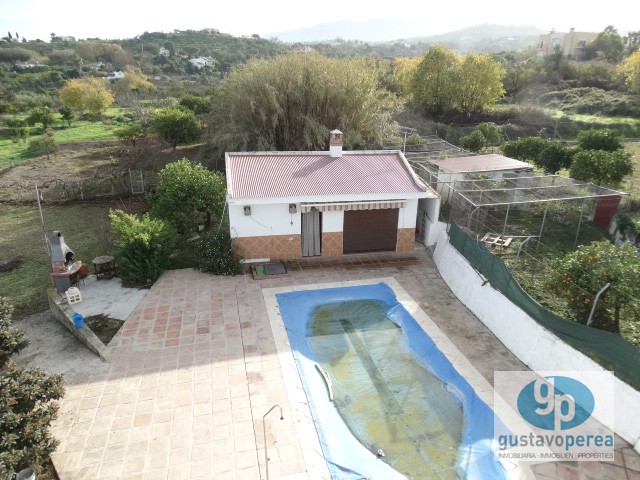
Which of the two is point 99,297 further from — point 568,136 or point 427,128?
point 568,136

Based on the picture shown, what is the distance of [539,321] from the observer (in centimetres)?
1225

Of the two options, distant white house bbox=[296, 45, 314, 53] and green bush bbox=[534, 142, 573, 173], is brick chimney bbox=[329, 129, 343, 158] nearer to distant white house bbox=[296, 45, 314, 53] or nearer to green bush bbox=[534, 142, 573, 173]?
green bush bbox=[534, 142, 573, 173]

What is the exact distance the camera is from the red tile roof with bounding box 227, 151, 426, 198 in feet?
60.2

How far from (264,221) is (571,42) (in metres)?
138

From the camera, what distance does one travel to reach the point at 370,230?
19844 millimetres

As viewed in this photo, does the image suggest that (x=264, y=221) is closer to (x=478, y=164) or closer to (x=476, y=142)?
(x=478, y=164)

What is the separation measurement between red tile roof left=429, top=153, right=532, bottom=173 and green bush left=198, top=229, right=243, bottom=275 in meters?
13.0

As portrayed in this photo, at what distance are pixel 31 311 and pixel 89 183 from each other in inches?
595

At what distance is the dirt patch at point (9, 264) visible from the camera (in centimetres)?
1855

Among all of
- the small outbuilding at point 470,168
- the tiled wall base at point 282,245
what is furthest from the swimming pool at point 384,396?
the small outbuilding at point 470,168

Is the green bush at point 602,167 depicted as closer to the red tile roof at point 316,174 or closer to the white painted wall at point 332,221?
the red tile roof at point 316,174

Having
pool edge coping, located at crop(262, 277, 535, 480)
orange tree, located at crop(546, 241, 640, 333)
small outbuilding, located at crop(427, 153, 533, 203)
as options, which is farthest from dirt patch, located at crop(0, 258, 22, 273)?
orange tree, located at crop(546, 241, 640, 333)

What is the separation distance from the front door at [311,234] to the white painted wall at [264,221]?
0.44m

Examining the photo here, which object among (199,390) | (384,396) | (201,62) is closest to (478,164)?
(384,396)
